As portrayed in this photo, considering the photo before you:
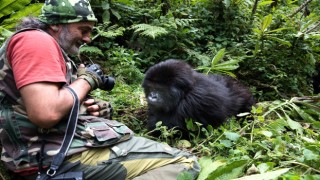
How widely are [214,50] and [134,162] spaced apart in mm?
3278

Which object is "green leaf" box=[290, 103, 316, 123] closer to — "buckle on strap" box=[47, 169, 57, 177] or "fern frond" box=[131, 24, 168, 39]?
"fern frond" box=[131, 24, 168, 39]

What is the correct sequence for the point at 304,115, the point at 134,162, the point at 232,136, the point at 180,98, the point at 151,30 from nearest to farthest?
the point at 134,162 < the point at 232,136 < the point at 180,98 < the point at 304,115 < the point at 151,30

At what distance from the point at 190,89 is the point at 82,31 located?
1442 mm

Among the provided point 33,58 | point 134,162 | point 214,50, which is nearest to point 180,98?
point 134,162

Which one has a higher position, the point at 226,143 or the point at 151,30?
the point at 151,30

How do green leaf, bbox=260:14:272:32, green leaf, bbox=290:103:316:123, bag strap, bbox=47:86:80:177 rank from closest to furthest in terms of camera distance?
bag strap, bbox=47:86:80:177
green leaf, bbox=290:103:316:123
green leaf, bbox=260:14:272:32

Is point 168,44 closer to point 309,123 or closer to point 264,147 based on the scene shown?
point 309,123

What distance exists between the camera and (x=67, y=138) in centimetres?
211

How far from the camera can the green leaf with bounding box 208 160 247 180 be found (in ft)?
7.57

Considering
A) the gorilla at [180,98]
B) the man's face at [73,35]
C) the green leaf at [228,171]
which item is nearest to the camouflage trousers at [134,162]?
the green leaf at [228,171]

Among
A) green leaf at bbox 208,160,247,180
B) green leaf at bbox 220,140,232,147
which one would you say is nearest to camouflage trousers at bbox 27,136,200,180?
green leaf at bbox 208,160,247,180

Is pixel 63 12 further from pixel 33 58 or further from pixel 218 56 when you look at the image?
pixel 218 56

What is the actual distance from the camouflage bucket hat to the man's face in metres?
0.04

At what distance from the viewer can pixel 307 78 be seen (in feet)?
18.0
